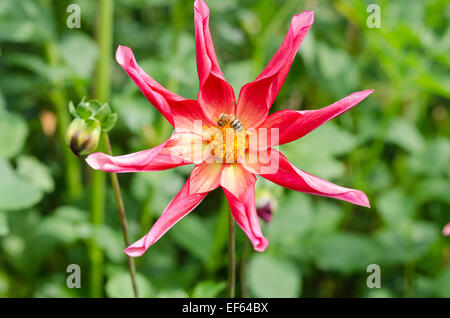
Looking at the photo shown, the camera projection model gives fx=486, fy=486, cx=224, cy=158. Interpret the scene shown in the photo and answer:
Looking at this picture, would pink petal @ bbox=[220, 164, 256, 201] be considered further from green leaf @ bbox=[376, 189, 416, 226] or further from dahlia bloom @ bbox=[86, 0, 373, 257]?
green leaf @ bbox=[376, 189, 416, 226]

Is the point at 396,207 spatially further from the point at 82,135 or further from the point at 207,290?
the point at 82,135

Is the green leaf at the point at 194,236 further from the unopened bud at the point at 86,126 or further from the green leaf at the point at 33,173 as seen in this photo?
the unopened bud at the point at 86,126

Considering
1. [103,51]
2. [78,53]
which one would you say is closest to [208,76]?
[103,51]

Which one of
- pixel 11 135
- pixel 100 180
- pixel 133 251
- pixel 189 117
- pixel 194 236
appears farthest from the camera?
pixel 194 236

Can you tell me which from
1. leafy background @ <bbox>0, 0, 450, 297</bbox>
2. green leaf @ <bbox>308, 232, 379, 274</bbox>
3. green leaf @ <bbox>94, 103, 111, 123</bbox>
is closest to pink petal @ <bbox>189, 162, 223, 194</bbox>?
green leaf @ <bbox>94, 103, 111, 123</bbox>

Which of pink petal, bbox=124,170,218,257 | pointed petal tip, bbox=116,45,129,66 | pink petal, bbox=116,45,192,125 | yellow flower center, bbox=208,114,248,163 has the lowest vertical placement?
pink petal, bbox=124,170,218,257
